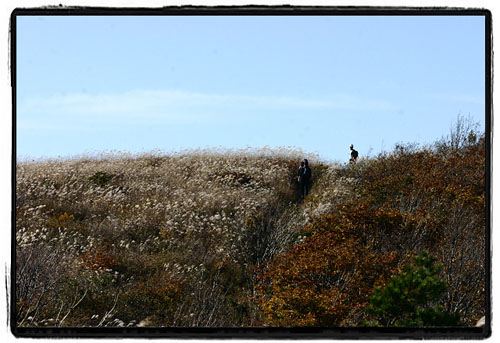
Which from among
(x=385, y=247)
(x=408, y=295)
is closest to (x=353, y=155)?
(x=385, y=247)

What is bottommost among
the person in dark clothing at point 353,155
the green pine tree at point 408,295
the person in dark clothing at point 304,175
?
the green pine tree at point 408,295

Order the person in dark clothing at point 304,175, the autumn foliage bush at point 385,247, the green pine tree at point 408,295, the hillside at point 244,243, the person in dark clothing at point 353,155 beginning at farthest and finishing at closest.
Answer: the person in dark clothing at point 304,175 < the person in dark clothing at point 353,155 < the hillside at point 244,243 < the autumn foliage bush at point 385,247 < the green pine tree at point 408,295

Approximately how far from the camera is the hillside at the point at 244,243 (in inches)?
409

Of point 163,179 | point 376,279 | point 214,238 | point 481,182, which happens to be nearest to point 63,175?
point 163,179

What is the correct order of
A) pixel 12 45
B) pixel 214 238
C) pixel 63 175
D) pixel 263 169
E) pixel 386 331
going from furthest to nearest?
1. pixel 263 169
2. pixel 63 175
3. pixel 214 238
4. pixel 12 45
5. pixel 386 331

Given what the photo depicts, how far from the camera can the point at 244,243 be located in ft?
45.0

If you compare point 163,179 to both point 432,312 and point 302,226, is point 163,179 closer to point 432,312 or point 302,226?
point 302,226

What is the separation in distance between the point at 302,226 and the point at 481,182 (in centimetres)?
416

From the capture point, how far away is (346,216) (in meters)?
12.2

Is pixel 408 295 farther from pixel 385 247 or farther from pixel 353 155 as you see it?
pixel 353 155

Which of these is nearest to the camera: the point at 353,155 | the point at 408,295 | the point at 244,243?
the point at 408,295

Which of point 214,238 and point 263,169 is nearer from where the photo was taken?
point 214,238

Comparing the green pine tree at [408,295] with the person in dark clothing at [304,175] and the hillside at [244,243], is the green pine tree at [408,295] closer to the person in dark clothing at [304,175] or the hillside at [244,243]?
the hillside at [244,243]

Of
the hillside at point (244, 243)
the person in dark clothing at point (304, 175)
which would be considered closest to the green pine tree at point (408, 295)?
the hillside at point (244, 243)
